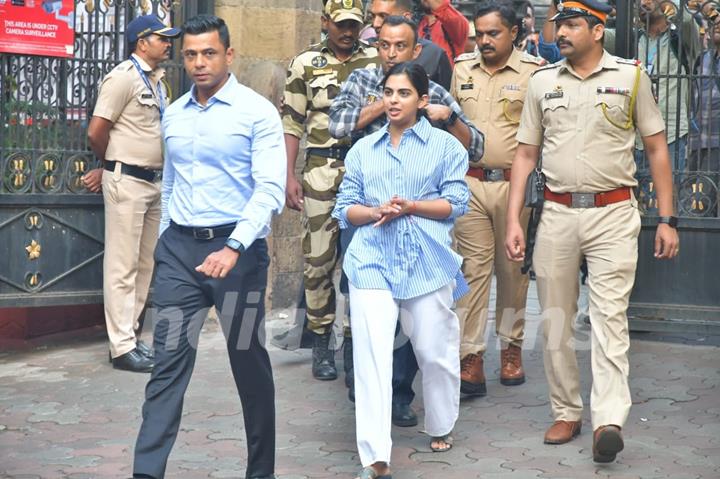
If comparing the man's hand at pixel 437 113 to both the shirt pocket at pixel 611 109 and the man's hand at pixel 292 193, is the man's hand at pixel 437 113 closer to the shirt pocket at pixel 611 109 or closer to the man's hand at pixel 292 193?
the shirt pocket at pixel 611 109

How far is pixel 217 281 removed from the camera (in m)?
5.75

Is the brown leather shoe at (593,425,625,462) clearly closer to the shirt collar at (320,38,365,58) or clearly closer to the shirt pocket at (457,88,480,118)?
the shirt pocket at (457,88,480,118)

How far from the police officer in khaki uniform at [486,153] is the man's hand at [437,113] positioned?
919mm

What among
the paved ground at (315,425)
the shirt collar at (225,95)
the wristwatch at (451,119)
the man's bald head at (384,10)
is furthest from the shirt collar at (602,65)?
the paved ground at (315,425)

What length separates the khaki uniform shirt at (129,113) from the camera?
8188 millimetres

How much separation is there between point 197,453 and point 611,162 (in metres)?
2.36

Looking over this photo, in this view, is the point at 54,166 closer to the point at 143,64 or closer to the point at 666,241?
the point at 143,64

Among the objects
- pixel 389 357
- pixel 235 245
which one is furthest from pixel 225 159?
pixel 389 357

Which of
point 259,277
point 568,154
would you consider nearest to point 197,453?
point 259,277

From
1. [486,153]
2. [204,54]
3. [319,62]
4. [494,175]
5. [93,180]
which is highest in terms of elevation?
[204,54]

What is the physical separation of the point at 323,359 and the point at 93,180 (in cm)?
181

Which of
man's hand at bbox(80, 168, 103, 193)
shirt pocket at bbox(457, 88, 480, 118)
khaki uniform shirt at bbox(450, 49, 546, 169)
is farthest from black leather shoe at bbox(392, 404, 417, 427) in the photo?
man's hand at bbox(80, 168, 103, 193)

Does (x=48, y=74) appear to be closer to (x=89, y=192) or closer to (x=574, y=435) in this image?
(x=89, y=192)

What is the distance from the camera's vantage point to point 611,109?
655cm
